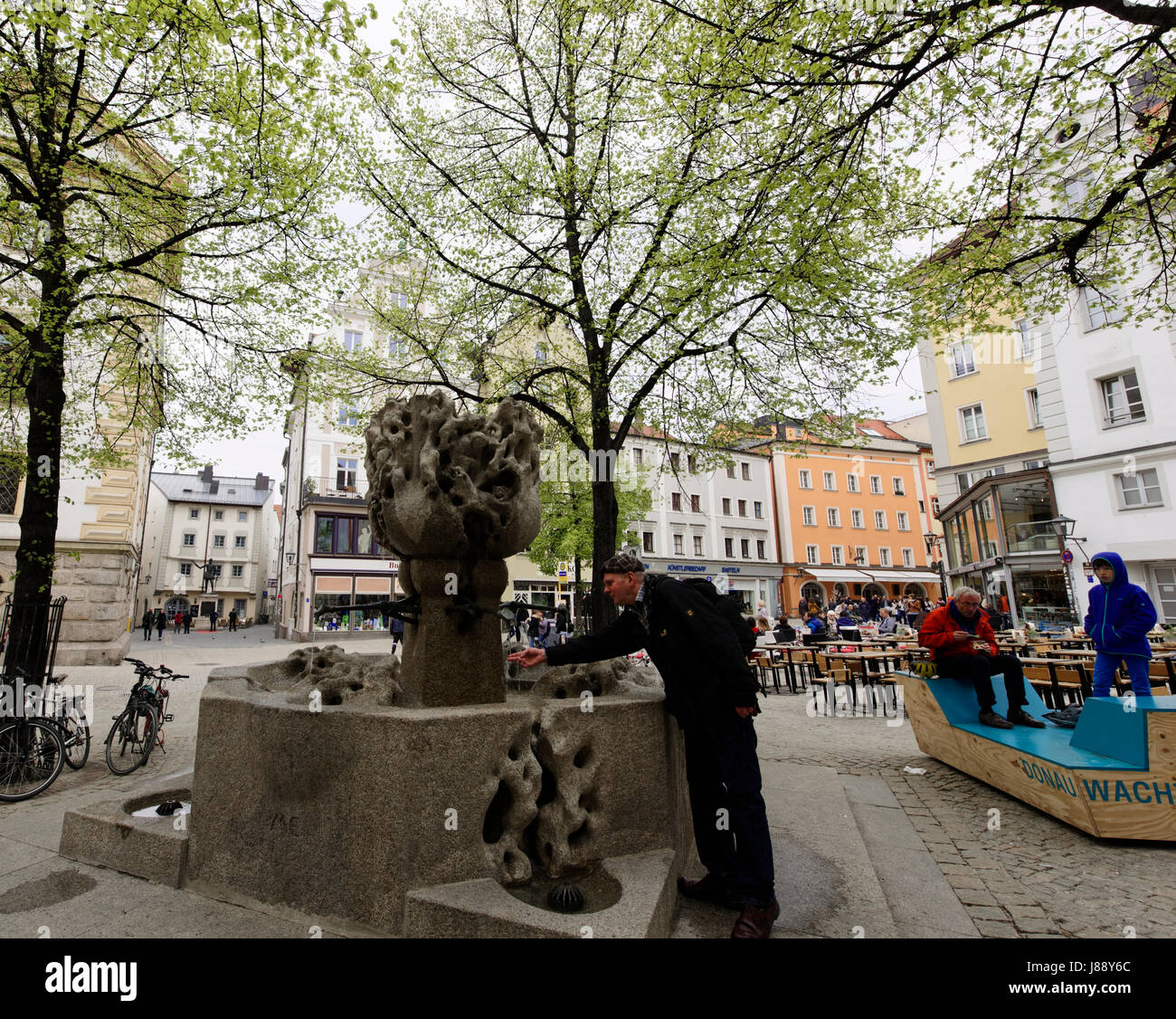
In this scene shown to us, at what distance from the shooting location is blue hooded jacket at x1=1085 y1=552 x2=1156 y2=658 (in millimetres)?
6270

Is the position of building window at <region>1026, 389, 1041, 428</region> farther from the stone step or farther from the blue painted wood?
the stone step

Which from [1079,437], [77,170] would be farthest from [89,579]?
[1079,437]

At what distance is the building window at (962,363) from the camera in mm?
29797

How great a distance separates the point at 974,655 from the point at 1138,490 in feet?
62.8

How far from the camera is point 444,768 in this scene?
9.35 ft

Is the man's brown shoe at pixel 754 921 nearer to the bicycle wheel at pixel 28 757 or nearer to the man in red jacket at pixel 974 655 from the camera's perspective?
the man in red jacket at pixel 974 655

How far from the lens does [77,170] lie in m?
7.66

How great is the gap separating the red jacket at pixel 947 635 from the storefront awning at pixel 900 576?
47.2 meters

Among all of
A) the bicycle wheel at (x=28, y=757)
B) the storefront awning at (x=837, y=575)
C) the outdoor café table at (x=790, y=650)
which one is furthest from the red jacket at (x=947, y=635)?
the storefront awning at (x=837, y=575)

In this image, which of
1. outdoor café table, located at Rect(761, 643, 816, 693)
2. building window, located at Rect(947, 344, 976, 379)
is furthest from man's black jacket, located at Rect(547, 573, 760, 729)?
building window, located at Rect(947, 344, 976, 379)

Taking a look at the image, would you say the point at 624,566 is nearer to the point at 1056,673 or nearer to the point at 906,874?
the point at 906,874

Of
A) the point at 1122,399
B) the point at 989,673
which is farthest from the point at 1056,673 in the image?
the point at 1122,399

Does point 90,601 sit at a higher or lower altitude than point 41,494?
lower

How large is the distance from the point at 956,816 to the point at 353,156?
11595 mm
